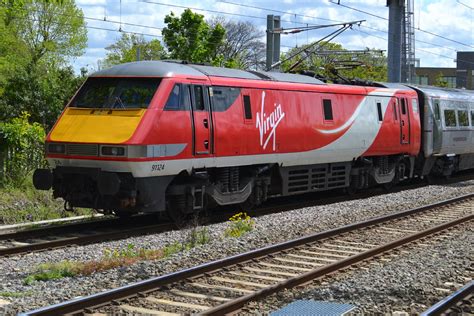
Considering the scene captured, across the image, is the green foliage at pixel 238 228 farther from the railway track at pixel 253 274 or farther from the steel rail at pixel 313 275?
the steel rail at pixel 313 275

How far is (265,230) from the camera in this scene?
1292 centimetres

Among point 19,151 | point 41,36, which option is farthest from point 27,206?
point 41,36

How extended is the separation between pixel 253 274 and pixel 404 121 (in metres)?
12.8

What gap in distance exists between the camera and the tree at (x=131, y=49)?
218 feet

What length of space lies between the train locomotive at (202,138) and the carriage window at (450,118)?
4775 mm

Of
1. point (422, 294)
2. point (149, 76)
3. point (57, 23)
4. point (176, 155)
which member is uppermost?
point (57, 23)

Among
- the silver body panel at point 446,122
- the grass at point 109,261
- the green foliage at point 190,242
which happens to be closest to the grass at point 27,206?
the grass at point 109,261

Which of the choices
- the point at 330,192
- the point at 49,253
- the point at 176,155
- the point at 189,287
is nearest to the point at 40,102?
the point at 330,192

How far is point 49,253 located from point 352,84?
11011mm

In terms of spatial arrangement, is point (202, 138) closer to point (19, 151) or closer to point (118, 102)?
point (118, 102)

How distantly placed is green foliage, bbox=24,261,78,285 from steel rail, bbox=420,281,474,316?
446 centimetres

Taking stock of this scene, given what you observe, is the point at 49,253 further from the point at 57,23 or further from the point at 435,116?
the point at 57,23

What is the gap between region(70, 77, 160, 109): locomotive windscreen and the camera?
13.1 metres

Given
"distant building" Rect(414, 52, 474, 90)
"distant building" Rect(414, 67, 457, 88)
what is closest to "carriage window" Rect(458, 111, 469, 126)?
"distant building" Rect(414, 52, 474, 90)
